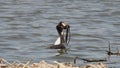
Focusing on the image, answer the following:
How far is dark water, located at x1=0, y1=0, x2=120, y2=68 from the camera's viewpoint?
17.7m

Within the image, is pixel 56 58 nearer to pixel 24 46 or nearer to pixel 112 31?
pixel 24 46

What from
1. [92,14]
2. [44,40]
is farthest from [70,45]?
[92,14]

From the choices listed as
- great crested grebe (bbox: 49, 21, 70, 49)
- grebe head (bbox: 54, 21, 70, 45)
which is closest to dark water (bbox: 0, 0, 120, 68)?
great crested grebe (bbox: 49, 21, 70, 49)

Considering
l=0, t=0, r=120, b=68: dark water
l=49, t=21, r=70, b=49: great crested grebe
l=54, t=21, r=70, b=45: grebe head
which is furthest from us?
l=54, t=21, r=70, b=45: grebe head

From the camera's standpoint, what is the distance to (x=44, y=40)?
66.7 feet

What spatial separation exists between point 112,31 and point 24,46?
14.1 feet

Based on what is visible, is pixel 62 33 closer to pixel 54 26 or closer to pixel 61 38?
pixel 61 38

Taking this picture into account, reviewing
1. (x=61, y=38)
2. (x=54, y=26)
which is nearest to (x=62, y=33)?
(x=61, y=38)

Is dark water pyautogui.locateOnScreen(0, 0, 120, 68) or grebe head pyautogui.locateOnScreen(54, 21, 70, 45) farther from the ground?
grebe head pyautogui.locateOnScreen(54, 21, 70, 45)

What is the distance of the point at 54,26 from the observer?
2339cm

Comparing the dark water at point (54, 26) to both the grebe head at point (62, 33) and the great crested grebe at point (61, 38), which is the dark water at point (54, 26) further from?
the grebe head at point (62, 33)

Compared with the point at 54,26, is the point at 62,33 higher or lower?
higher

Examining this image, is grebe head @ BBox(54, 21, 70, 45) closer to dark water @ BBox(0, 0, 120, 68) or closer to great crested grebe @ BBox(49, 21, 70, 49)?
great crested grebe @ BBox(49, 21, 70, 49)

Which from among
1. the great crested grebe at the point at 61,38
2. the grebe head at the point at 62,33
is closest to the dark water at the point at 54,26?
the great crested grebe at the point at 61,38
